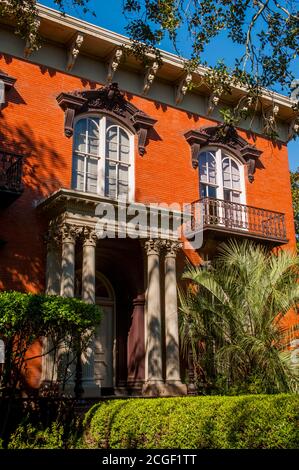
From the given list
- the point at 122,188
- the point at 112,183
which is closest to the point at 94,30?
the point at 112,183

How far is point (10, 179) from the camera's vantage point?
1267cm

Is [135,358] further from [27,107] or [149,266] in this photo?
[27,107]

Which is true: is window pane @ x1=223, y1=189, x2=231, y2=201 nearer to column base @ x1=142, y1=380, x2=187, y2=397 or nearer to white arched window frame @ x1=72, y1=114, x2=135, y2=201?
white arched window frame @ x1=72, y1=114, x2=135, y2=201

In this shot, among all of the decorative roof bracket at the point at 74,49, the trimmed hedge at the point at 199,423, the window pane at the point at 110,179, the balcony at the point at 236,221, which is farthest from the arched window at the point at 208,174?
the trimmed hedge at the point at 199,423

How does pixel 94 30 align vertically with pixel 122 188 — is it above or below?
above

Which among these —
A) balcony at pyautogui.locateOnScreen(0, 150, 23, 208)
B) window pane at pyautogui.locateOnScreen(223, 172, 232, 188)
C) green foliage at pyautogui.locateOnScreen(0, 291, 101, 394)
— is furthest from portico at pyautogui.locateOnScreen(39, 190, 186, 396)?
window pane at pyautogui.locateOnScreen(223, 172, 232, 188)

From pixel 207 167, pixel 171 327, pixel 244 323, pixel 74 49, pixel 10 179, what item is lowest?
pixel 244 323

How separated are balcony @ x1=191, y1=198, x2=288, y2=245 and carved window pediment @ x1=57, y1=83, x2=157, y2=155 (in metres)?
2.59

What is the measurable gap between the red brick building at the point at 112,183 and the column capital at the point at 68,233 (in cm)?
3

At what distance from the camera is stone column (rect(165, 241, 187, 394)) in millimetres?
13469

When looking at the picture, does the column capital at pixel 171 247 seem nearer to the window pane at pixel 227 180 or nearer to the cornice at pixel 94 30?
the window pane at pixel 227 180

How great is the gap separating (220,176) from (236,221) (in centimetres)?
216

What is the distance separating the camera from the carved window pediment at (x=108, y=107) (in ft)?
48.9

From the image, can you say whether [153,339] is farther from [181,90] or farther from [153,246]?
[181,90]
